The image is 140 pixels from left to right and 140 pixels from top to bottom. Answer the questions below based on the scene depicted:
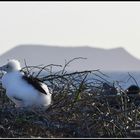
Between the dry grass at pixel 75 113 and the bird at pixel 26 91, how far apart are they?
0.13 meters

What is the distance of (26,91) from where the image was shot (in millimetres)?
8453

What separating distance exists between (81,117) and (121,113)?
2.13 feet

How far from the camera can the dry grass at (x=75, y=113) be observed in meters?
7.74

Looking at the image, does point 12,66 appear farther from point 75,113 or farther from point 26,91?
point 75,113

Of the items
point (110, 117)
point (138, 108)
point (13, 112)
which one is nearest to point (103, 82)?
point (138, 108)

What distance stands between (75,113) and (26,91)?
68 centimetres

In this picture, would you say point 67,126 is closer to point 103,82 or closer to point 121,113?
point 121,113

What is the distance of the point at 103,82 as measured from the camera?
9.34 m

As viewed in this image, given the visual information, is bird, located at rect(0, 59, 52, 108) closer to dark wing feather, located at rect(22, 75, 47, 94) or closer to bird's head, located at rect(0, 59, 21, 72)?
dark wing feather, located at rect(22, 75, 47, 94)

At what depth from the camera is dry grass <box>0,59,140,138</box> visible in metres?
7.74

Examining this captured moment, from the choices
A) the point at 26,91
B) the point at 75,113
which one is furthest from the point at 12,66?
the point at 75,113

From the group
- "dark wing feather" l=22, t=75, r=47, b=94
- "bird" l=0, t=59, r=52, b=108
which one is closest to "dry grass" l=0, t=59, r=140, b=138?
"bird" l=0, t=59, r=52, b=108

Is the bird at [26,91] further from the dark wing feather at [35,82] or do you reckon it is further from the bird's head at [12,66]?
the bird's head at [12,66]

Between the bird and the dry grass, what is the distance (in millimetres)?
128
